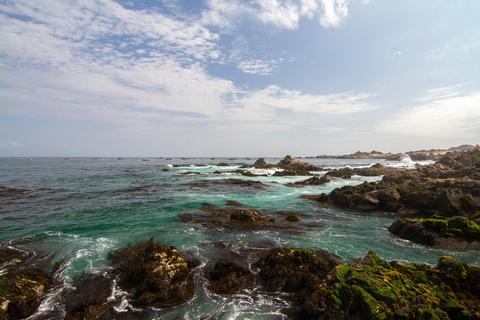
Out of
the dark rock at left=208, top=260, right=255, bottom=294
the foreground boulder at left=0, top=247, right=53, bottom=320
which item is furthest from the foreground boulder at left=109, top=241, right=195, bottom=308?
the foreground boulder at left=0, top=247, right=53, bottom=320

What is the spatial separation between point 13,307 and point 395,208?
89.2ft

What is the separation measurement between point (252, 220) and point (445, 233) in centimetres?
1227

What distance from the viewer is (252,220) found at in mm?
20734

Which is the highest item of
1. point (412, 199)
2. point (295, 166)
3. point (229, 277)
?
point (295, 166)

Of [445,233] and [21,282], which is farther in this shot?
[445,233]

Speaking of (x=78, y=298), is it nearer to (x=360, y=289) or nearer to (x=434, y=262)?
(x=360, y=289)

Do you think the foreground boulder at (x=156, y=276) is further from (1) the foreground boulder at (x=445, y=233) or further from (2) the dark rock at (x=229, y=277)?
(1) the foreground boulder at (x=445, y=233)

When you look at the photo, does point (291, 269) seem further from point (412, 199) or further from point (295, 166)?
point (295, 166)

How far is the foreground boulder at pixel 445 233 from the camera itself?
1590cm

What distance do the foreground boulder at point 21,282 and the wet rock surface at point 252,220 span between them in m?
9.92

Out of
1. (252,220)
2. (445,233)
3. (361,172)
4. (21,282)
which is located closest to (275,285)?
(252,220)

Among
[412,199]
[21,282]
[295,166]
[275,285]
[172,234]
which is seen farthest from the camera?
[295,166]

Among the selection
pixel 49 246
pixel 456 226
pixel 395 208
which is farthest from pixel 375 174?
pixel 49 246

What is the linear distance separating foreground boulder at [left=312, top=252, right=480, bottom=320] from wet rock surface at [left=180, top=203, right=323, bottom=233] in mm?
9224
